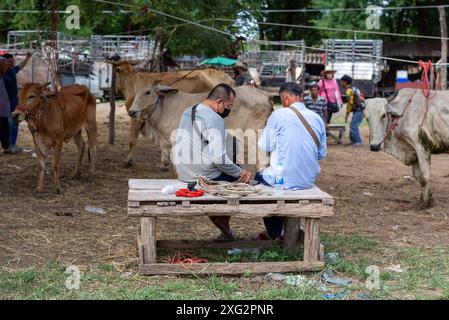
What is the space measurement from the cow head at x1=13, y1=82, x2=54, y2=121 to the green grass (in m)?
3.84

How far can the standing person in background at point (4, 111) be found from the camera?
11681 mm

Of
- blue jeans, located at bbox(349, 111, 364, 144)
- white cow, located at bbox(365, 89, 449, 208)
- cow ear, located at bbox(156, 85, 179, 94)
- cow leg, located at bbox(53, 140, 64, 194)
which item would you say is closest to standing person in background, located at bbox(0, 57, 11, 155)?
cow leg, located at bbox(53, 140, 64, 194)

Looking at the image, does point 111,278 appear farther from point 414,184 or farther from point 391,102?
point 414,184

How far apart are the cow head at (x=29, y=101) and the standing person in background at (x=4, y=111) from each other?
237cm

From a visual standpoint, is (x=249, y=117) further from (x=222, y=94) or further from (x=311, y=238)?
(x=311, y=238)

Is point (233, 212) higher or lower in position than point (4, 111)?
lower

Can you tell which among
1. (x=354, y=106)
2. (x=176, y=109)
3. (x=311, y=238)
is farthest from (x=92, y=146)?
(x=354, y=106)

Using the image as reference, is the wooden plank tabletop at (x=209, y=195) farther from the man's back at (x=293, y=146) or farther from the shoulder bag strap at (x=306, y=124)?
the shoulder bag strap at (x=306, y=124)

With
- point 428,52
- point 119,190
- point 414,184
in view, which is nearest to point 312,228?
point 119,190

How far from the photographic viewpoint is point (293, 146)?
20.3ft

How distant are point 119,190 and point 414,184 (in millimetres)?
4828

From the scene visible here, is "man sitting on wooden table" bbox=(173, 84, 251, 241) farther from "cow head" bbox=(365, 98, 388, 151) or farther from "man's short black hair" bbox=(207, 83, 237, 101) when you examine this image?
"cow head" bbox=(365, 98, 388, 151)

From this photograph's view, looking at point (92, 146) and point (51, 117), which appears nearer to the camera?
point (51, 117)

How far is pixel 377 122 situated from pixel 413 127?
0.49 metres
